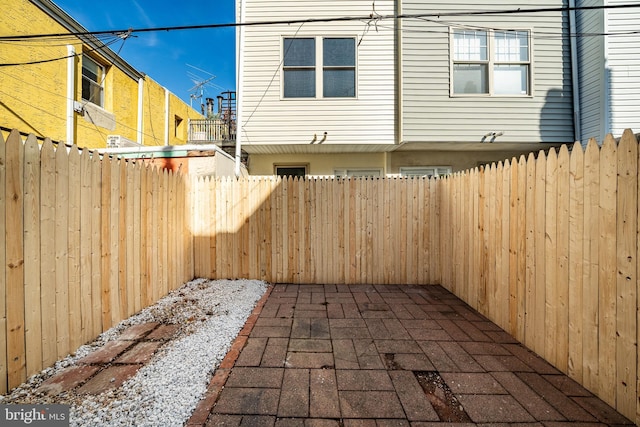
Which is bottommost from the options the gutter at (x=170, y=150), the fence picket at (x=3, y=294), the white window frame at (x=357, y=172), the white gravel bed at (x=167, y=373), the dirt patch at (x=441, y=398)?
the dirt patch at (x=441, y=398)

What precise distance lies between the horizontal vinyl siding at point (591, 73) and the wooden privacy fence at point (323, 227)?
14.4 feet

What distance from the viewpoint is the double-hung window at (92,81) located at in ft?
27.4

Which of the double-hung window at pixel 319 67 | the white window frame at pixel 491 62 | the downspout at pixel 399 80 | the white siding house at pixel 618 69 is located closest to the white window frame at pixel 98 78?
the double-hung window at pixel 319 67

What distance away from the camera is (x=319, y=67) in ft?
20.1

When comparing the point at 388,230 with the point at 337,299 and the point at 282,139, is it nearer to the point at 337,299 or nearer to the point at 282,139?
the point at 337,299

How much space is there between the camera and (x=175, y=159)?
5.62m

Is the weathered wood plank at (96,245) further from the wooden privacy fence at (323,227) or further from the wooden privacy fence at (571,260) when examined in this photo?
the wooden privacy fence at (571,260)

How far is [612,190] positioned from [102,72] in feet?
42.0

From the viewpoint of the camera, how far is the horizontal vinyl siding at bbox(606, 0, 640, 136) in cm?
539

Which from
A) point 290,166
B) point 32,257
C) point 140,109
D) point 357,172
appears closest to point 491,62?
point 357,172

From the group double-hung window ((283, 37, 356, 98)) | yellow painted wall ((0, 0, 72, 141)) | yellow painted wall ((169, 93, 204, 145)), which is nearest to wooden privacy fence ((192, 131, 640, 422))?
double-hung window ((283, 37, 356, 98))

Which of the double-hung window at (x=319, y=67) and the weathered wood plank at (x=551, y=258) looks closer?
the weathered wood plank at (x=551, y=258)

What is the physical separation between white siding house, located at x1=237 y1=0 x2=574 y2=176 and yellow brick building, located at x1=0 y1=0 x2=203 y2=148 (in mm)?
2990

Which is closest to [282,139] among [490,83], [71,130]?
[490,83]
